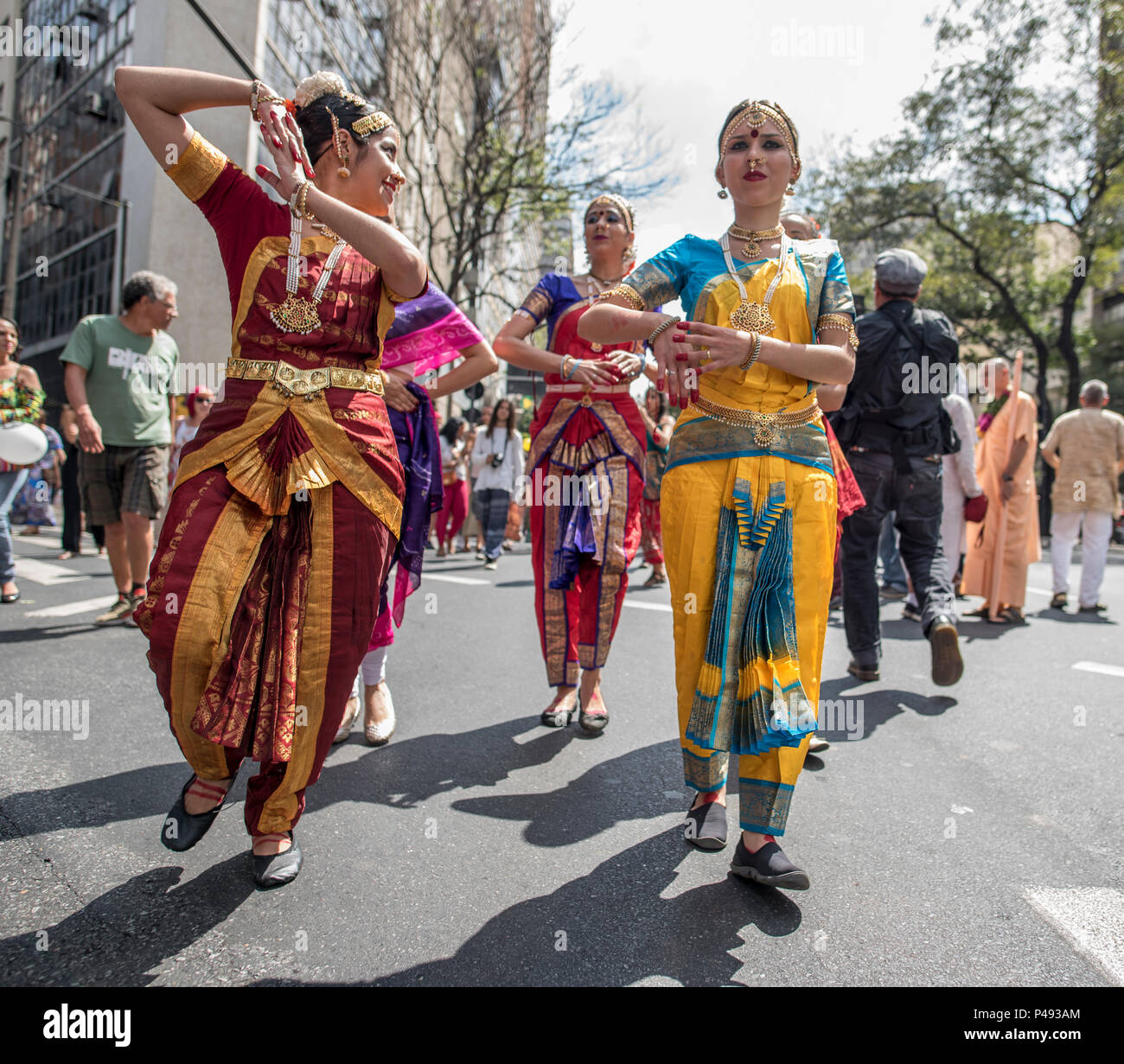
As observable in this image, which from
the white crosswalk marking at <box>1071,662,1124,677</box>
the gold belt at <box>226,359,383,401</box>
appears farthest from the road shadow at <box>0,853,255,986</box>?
the white crosswalk marking at <box>1071,662,1124,677</box>

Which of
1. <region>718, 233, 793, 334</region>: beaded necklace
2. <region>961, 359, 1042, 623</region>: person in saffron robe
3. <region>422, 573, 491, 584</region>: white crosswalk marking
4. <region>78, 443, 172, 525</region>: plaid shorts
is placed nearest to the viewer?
<region>718, 233, 793, 334</region>: beaded necklace

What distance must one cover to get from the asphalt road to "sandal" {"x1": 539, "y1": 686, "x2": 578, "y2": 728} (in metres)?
0.14

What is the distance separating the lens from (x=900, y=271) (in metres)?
4.81

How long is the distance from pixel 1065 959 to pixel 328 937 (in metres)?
1.76

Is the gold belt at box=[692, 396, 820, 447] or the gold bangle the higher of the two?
the gold bangle

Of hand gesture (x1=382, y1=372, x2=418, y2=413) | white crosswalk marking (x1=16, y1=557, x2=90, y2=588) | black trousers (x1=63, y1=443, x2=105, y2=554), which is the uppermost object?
hand gesture (x1=382, y1=372, x2=418, y2=413)

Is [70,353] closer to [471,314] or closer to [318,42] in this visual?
[318,42]

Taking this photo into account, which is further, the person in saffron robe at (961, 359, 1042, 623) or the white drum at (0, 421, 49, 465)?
the person in saffron robe at (961, 359, 1042, 623)

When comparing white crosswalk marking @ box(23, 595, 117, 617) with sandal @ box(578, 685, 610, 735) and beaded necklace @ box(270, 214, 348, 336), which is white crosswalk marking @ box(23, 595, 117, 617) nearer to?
sandal @ box(578, 685, 610, 735)

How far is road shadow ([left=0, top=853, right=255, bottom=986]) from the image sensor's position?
74.8 inches

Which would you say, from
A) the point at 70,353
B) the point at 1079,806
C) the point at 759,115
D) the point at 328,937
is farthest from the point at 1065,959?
the point at 70,353

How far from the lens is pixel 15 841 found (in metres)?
2.54

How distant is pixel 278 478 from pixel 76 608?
16.1 ft

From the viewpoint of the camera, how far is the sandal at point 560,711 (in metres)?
4.07
